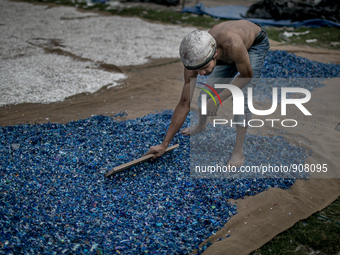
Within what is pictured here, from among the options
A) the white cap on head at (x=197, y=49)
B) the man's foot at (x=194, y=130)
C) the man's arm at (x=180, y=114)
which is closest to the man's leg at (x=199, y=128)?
the man's foot at (x=194, y=130)

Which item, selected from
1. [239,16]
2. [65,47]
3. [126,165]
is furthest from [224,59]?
[239,16]

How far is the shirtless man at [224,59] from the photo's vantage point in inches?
82.9

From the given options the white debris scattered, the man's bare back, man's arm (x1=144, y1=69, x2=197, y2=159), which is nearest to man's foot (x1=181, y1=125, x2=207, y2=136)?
man's arm (x1=144, y1=69, x2=197, y2=159)

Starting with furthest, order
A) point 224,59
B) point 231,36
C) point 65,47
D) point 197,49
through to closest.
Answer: point 65,47 < point 224,59 < point 231,36 < point 197,49

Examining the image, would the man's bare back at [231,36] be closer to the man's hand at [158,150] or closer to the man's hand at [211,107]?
the man's hand at [211,107]

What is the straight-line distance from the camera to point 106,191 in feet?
7.85

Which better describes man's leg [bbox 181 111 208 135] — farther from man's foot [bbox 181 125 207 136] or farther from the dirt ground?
the dirt ground

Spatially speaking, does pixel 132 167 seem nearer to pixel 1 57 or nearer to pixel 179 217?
pixel 179 217

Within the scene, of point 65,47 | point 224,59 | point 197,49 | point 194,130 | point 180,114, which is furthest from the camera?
point 65,47

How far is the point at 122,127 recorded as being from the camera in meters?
3.32

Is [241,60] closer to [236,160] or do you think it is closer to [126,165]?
[236,160]

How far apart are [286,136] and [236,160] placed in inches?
35.4

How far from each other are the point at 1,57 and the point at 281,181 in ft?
17.1

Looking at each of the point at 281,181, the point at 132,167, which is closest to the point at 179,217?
the point at 132,167
